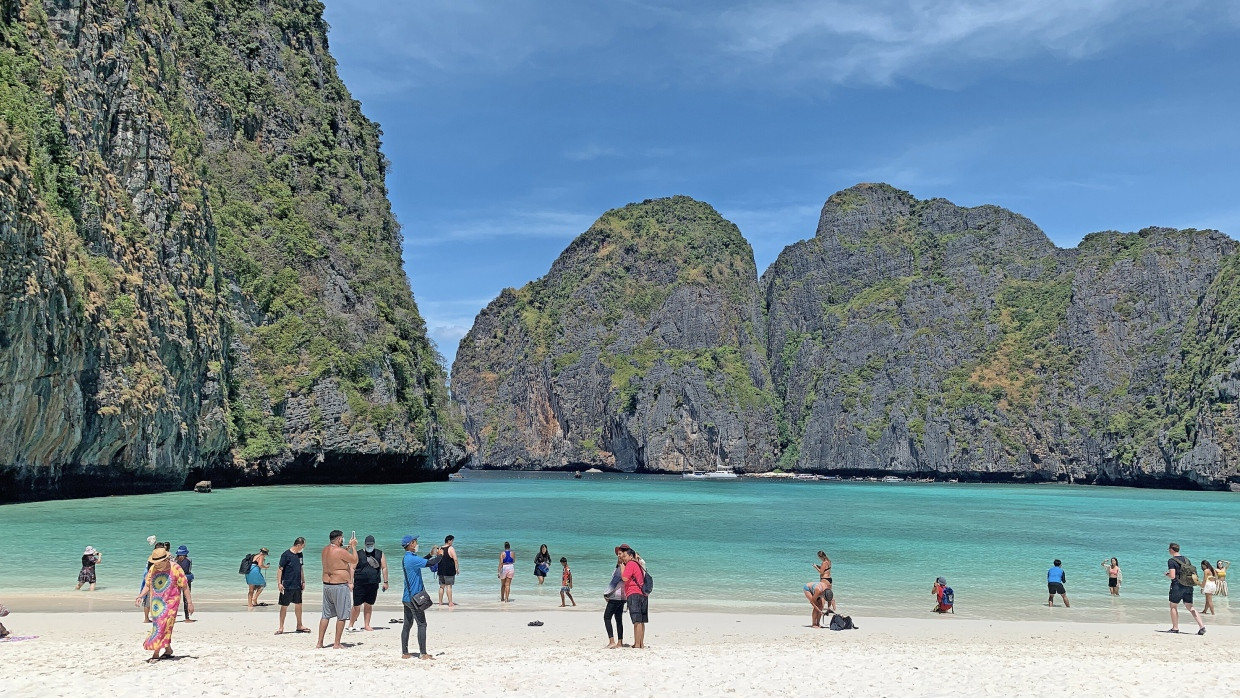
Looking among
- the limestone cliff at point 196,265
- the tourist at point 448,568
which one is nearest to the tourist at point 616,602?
the tourist at point 448,568

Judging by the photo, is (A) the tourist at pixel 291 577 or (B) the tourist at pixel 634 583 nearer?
(B) the tourist at pixel 634 583

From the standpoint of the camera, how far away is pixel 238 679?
11.2 meters

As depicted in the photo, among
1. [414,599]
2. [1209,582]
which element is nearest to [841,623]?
[414,599]

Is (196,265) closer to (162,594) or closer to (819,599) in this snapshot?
(162,594)

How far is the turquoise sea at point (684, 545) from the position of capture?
2127 centimetres

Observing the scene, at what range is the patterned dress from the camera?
11.9 m

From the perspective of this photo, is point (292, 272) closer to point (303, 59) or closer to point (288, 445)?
point (288, 445)

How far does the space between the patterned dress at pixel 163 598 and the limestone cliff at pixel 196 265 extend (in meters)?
28.4

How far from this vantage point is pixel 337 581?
13.0 meters

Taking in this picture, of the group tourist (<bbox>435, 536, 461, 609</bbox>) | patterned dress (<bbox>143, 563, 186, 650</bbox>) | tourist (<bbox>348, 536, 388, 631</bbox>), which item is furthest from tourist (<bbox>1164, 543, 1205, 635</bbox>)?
patterned dress (<bbox>143, 563, 186, 650</bbox>)

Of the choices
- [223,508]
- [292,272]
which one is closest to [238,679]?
[223,508]

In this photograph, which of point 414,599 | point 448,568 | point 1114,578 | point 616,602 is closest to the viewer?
point 414,599

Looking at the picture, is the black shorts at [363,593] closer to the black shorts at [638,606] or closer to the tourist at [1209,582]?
the black shorts at [638,606]

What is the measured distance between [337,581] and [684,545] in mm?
22479
